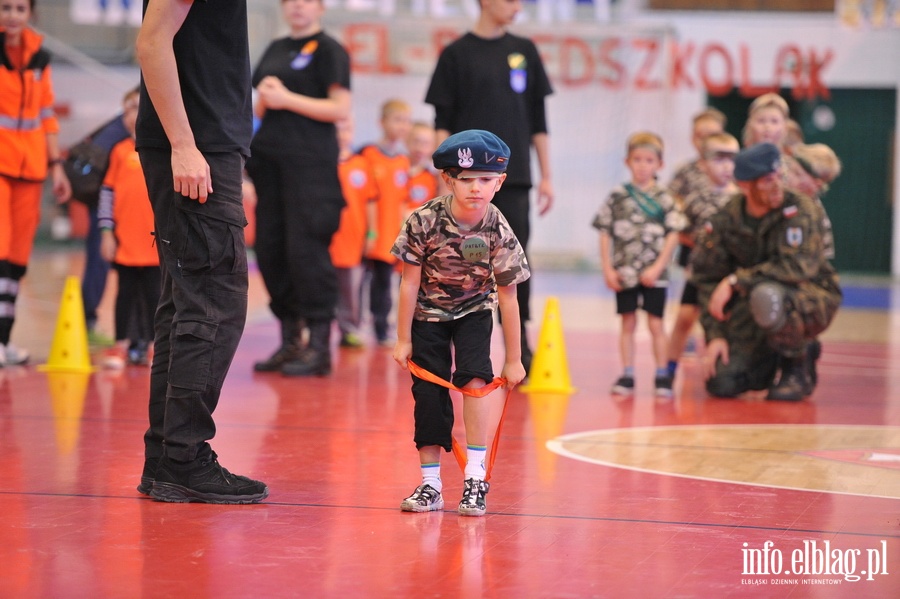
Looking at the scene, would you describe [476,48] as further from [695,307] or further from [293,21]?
[695,307]

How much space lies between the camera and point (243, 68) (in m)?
3.75

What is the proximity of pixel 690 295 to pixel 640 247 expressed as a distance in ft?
2.19

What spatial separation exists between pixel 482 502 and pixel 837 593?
1.15 metres

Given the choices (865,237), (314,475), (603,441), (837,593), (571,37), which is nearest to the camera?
(837,593)

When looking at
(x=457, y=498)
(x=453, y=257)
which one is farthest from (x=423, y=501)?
(x=453, y=257)

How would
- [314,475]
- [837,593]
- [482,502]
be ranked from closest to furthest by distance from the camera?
[837,593]
[482,502]
[314,475]

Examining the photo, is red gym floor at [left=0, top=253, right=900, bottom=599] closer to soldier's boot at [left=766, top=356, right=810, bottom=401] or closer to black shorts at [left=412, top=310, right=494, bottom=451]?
soldier's boot at [left=766, top=356, right=810, bottom=401]

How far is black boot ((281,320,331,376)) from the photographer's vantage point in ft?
21.7

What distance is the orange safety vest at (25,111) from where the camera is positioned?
6.48 m

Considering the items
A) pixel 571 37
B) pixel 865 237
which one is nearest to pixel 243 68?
pixel 571 37

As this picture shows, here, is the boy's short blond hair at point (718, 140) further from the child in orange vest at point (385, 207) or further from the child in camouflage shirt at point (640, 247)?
the child in orange vest at point (385, 207)

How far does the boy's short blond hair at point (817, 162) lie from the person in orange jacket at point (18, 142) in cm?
439

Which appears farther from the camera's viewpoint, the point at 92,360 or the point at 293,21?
the point at 92,360

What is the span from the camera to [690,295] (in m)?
6.96
